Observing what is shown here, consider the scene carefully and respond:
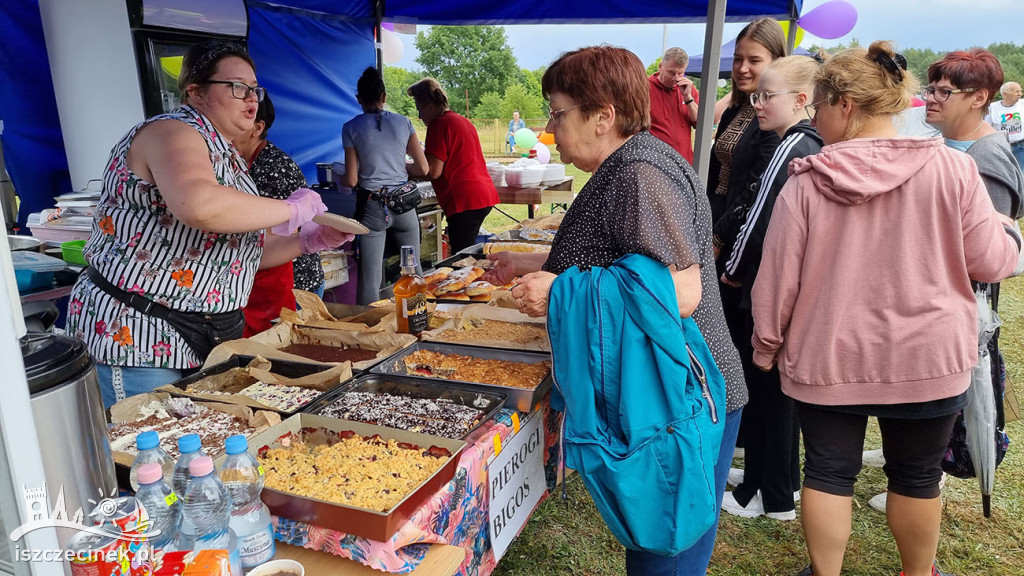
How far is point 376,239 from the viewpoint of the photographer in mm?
4965

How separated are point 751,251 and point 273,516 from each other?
79.2 inches

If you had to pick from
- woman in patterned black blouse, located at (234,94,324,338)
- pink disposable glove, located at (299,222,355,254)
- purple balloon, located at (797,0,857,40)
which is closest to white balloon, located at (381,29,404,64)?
woman in patterned black blouse, located at (234,94,324,338)

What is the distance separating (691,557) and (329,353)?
4.63 ft

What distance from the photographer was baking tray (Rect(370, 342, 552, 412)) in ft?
6.25

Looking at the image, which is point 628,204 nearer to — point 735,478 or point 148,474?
point 148,474

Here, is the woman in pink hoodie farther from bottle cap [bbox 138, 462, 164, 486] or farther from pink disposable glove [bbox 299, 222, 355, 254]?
bottle cap [bbox 138, 462, 164, 486]

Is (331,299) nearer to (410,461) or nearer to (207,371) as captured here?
(207,371)

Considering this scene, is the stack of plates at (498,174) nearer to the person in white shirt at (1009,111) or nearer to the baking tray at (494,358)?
the baking tray at (494,358)

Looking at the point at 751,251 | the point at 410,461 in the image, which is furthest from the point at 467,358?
the point at 751,251

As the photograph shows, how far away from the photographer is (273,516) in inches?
51.6

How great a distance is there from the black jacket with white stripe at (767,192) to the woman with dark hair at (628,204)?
3.05ft

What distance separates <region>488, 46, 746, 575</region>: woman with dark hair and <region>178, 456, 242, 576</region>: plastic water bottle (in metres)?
0.82

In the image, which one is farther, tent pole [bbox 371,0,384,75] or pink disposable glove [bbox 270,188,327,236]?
tent pole [bbox 371,0,384,75]

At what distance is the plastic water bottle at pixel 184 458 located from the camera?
1.11 metres
